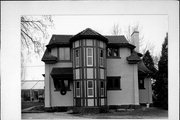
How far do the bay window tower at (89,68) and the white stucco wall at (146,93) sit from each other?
829 mm

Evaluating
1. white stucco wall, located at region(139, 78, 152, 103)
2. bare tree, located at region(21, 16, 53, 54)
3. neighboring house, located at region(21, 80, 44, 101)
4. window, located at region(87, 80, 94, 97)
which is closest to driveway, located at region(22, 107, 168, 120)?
white stucco wall, located at region(139, 78, 152, 103)

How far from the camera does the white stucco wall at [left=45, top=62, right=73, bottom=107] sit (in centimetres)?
633

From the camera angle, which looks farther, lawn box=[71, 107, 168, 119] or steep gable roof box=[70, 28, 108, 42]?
steep gable roof box=[70, 28, 108, 42]

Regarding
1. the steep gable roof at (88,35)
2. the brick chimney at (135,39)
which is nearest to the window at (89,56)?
the steep gable roof at (88,35)

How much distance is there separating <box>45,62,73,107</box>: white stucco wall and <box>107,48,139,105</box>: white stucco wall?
940mm

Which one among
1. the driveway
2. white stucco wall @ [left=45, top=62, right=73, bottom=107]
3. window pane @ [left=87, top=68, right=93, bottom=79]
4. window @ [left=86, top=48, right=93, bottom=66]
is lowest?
the driveway

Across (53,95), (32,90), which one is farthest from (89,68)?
(32,90)

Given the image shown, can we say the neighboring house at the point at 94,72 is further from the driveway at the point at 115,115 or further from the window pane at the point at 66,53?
the driveway at the point at 115,115

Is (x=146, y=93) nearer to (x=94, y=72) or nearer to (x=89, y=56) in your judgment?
(x=94, y=72)

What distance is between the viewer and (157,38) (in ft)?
21.0

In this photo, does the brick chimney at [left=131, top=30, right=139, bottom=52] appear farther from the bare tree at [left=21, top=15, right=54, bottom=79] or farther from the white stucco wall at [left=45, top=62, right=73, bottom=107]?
the bare tree at [left=21, top=15, right=54, bottom=79]

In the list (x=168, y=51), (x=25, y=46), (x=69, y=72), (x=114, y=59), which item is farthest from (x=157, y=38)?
(x=25, y=46)

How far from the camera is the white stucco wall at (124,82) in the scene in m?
6.47

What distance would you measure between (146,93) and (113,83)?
0.80 m
